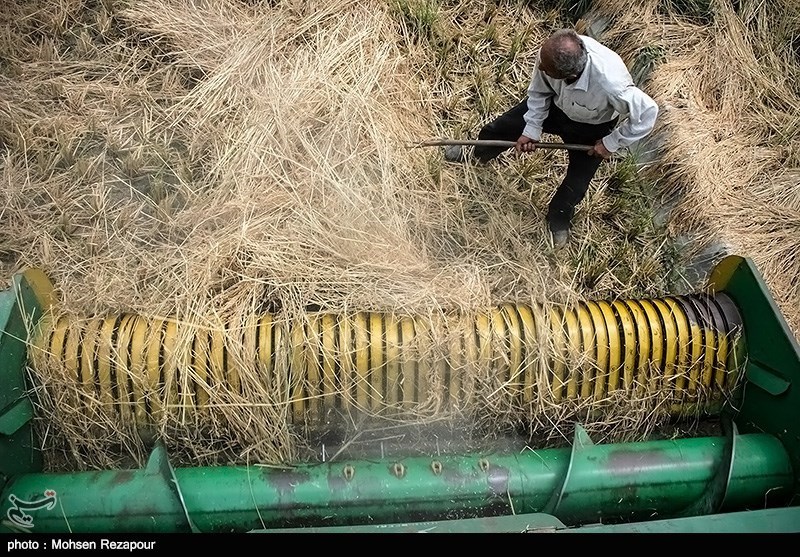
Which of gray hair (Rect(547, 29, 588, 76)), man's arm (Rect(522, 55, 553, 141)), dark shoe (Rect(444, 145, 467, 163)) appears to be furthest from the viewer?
dark shoe (Rect(444, 145, 467, 163))

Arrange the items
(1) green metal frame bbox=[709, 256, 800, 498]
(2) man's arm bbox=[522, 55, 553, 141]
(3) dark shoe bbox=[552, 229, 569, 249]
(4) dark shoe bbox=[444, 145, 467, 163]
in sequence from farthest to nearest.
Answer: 1. (4) dark shoe bbox=[444, 145, 467, 163]
2. (3) dark shoe bbox=[552, 229, 569, 249]
3. (2) man's arm bbox=[522, 55, 553, 141]
4. (1) green metal frame bbox=[709, 256, 800, 498]

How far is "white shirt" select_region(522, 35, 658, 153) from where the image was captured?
11.0ft

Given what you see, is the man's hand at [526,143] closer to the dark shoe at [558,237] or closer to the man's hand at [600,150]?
the man's hand at [600,150]

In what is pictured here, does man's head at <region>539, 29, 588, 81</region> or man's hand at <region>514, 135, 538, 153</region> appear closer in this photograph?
man's head at <region>539, 29, 588, 81</region>

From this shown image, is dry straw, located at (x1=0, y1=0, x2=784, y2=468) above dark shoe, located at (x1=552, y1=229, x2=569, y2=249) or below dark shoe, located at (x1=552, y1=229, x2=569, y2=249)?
above

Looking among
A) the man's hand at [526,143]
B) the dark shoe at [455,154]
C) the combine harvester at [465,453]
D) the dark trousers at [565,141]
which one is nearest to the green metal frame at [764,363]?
the combine harvester at [465,453]

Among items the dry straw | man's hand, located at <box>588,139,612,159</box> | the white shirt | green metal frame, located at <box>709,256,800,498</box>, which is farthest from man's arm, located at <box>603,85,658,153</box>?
the dry straw

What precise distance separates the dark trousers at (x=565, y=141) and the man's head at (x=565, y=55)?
0.48m

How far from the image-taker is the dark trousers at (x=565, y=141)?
3809 millimetres

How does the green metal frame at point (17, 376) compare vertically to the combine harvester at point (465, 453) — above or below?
above

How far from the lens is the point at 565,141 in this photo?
400 centimetres

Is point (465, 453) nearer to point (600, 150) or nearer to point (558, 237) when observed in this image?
point (558, 237)

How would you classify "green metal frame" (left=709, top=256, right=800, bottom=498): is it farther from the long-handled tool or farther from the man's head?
the man's head
